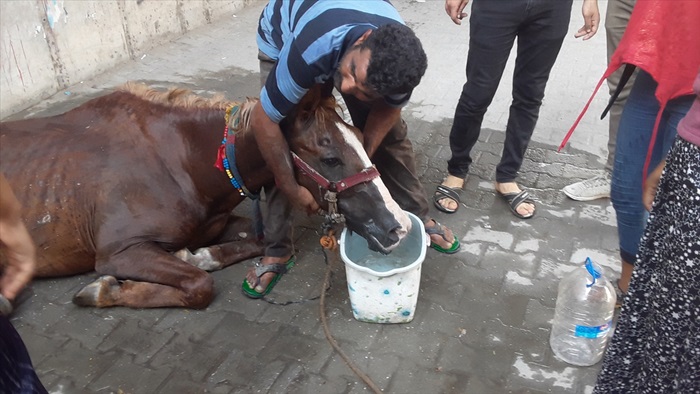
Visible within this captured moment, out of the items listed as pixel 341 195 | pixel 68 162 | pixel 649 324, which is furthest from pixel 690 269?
pixel 68 162

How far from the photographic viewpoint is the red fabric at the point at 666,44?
2023 millimetres

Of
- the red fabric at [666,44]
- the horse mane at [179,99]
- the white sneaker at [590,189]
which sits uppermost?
the red fabric at [666,44]

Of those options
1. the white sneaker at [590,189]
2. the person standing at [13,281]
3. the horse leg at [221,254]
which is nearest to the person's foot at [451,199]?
the white sneaker at [590,189]

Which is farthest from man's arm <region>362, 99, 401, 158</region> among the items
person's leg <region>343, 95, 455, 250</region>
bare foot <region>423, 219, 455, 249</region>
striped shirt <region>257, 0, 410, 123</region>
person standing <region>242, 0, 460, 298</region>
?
bare foot <region>423, 219, 455, 249</region>

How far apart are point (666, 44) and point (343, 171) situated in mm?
1344

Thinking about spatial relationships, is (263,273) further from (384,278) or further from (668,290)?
(668,290)

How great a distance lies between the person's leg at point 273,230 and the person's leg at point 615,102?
5.64ft

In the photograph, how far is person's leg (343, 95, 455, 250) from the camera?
11.2ft

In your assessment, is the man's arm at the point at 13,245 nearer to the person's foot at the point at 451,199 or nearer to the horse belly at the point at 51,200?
the horse belly at the point at 51,200

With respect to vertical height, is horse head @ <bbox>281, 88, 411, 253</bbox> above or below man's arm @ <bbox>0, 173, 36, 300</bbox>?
below

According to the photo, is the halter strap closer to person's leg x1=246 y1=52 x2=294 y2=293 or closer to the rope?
the rope

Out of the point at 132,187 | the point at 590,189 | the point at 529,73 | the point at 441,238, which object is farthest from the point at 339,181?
the point at 590,189

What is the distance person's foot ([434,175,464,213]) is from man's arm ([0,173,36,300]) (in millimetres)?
2739

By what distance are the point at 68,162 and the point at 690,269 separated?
9.45 ft
